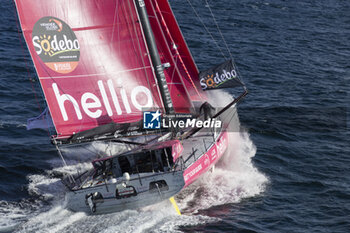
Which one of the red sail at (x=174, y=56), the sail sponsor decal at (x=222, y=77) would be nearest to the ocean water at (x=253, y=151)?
the red sail at (x=174, y=56)

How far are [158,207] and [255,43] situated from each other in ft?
96.4

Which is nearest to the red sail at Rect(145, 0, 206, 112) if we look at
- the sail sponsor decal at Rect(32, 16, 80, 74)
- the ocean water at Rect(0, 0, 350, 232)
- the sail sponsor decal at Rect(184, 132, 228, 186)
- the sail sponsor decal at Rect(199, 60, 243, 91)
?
the sail sponsor decal at Rect(199, 60, 243, 91)

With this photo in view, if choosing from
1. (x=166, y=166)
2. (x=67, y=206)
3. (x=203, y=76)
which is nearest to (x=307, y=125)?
(x=203, y=76)

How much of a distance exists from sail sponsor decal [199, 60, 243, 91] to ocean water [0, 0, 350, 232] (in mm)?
4971

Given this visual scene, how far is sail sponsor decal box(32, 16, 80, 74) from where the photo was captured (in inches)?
947

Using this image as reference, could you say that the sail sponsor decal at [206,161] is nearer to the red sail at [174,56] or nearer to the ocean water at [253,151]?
the ocean water at [253,151]

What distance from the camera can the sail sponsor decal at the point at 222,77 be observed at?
26.3 meters

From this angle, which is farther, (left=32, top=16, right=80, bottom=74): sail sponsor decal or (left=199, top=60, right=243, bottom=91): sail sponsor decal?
(left=199, top=60, right=243, bottom=91): sail sponsor decal

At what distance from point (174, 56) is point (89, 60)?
510 centimetres

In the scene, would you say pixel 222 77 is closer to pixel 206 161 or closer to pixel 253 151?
pixel 206 161

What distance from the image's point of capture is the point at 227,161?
29516mm

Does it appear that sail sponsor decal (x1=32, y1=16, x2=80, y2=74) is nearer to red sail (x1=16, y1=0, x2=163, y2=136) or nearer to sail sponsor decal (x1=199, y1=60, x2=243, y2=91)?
red sail (x1=16, y1=0, x2=163, y2=136)

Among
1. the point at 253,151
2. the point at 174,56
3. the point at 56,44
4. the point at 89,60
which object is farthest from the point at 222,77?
the point at 56,44

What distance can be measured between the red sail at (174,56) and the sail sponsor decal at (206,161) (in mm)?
2607
